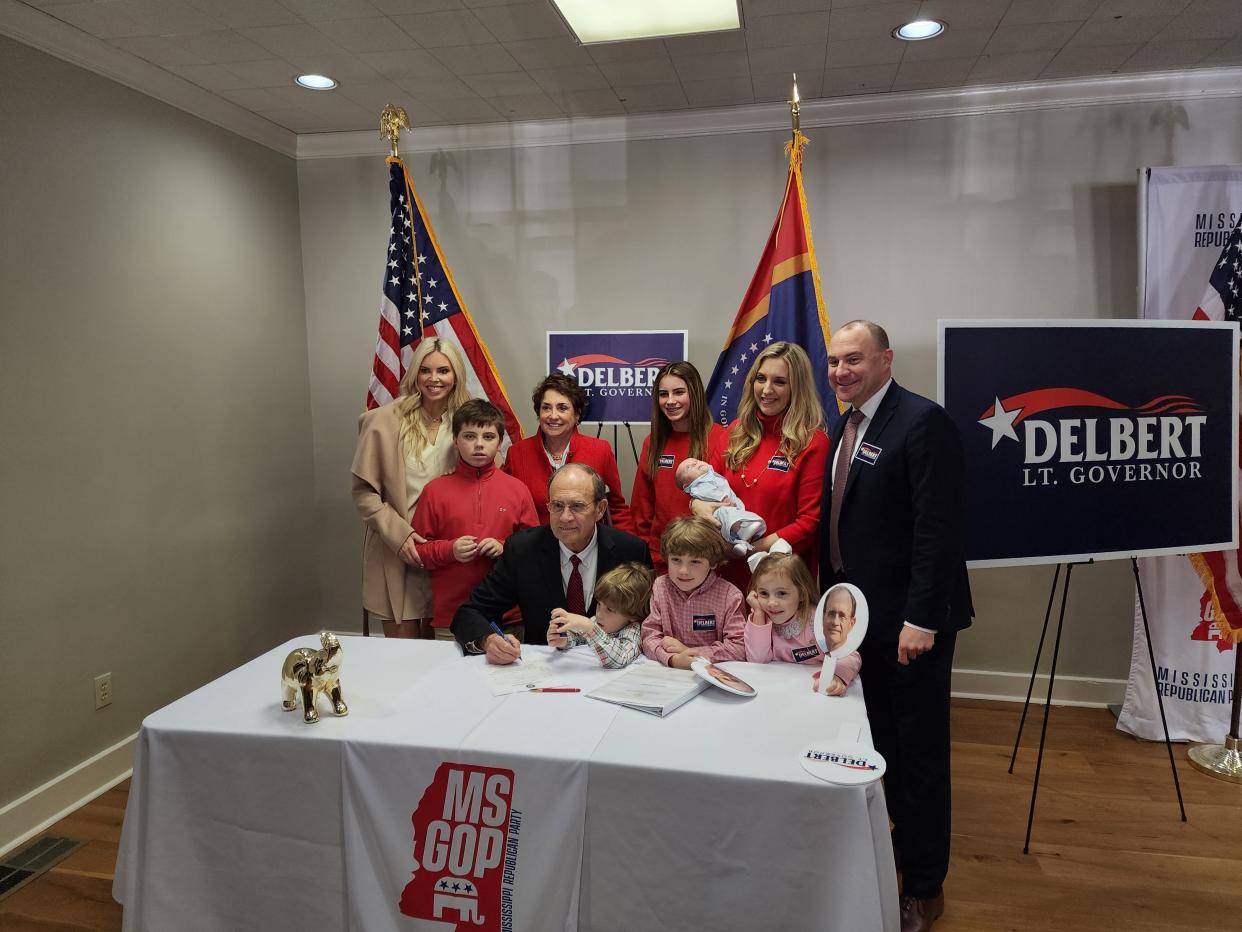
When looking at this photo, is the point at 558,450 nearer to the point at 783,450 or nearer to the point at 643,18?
the point at 783,450

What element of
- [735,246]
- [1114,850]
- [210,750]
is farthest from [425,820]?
[735,246]

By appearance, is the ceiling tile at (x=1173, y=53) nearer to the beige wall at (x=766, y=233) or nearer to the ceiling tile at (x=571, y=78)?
the beige wall at (x=766, y=233)

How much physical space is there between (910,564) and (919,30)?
6.86 feet

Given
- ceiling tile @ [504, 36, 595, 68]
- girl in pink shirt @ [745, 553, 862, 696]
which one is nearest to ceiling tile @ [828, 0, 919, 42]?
ceiling tile @ [504, 36, 595, 68]

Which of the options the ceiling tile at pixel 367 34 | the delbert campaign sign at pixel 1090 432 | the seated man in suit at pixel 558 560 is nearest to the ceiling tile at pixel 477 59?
the ceiling tile at pixel 367 34

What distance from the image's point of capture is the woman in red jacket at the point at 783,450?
8.71 feet

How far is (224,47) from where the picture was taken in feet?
10.0

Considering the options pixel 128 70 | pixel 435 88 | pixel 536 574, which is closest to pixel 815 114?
pixel 435 88

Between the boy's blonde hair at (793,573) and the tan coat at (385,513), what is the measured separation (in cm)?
158

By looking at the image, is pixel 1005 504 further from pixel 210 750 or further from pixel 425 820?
pixel 210 750

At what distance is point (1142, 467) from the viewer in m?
2.66

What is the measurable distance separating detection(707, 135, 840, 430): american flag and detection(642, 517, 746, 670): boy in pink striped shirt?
4.87ft

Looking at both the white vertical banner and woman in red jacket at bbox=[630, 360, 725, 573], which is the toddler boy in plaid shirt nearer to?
woman in red jacket at bbox=[630, 360, 725, 573]

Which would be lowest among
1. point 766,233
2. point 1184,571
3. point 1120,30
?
point 1184,571
